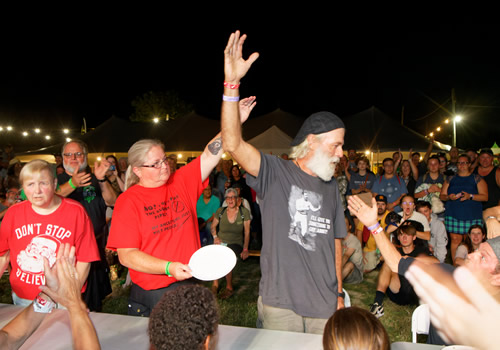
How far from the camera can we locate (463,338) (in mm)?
1095

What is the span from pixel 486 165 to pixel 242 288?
507cm

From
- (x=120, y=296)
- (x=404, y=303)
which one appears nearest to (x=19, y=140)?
(x=120, y=296)

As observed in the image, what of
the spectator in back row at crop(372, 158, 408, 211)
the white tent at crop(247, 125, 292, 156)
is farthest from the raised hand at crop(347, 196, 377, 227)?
the white tent at crop(247, 125, 292, 156)

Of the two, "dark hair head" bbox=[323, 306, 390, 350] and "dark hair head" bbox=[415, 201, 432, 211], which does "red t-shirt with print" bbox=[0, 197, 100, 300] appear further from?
"dark hair head" bbox=[415, 201, 432, 211]

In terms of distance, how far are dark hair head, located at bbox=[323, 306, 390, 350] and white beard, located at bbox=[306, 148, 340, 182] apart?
3.56ft

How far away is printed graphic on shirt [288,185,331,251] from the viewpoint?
6.99ft

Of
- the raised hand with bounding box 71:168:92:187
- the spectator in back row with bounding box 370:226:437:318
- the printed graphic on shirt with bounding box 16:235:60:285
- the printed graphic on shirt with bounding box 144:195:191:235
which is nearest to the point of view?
the printed graphic on shirt with bounding box 144:195:191:235

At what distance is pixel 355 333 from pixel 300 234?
965 mm

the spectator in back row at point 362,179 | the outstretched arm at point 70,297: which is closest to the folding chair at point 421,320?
the outstretched arm at point 70,297

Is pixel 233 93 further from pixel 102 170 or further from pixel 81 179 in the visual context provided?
pixel 102 170

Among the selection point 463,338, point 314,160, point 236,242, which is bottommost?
point 236,242

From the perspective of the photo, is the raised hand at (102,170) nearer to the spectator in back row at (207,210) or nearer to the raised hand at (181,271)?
the raised hand at (181,271)

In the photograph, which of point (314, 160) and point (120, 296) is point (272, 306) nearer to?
point (314, 160)

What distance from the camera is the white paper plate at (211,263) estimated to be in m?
1.78
